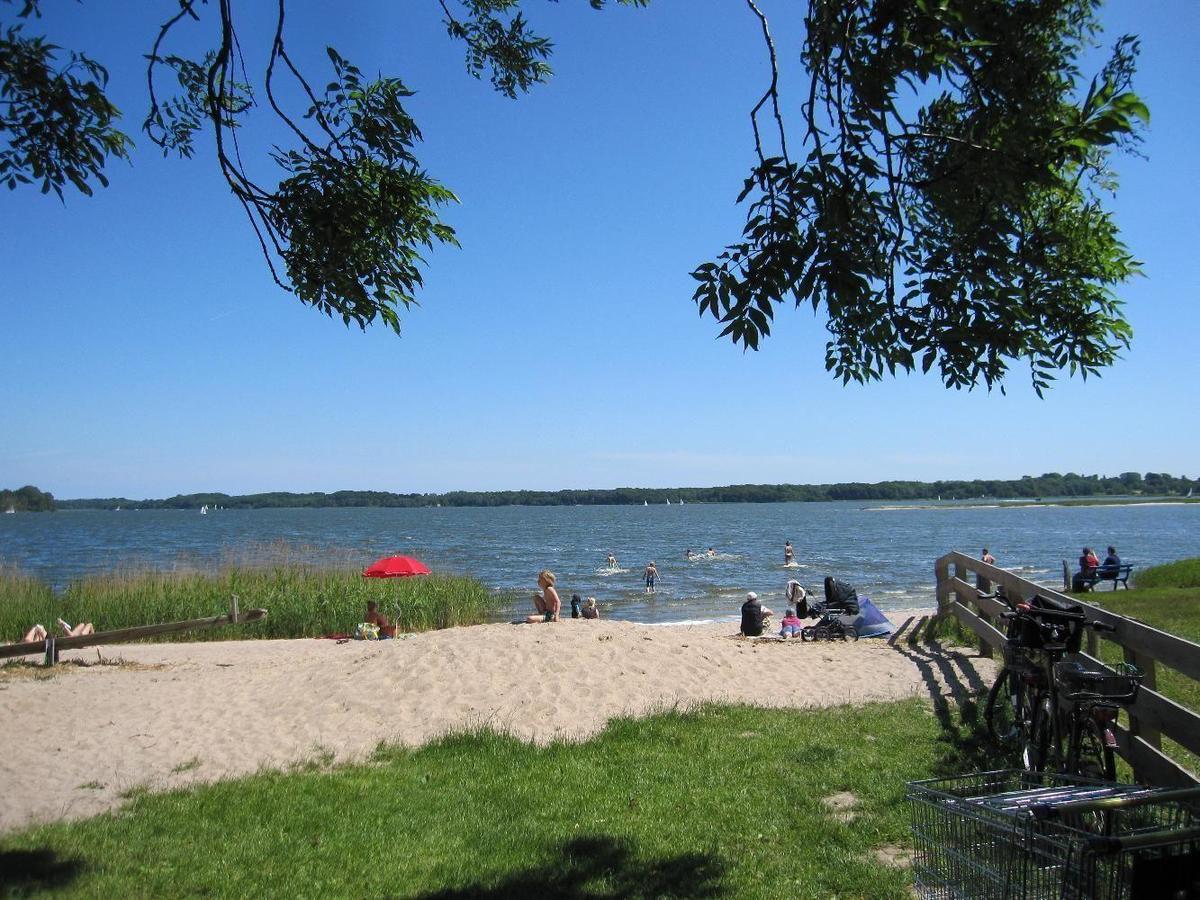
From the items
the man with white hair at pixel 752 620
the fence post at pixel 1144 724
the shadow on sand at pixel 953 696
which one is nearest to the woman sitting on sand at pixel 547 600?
the man with white hair at pixel 752 620

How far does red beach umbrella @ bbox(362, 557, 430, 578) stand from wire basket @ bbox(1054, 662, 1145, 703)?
17.0 m

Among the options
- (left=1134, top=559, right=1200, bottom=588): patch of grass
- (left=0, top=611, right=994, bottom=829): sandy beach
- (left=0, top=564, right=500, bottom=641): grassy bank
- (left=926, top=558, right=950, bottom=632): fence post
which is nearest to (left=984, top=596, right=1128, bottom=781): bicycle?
(left=0, top=611, right=994, bottom=829): sandy beach

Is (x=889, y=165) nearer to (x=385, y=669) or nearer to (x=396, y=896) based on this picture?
(x=396, y=896)

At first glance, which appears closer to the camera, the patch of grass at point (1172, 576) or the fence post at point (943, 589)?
the fence post at point (943, 589)

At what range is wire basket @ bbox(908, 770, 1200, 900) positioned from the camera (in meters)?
2.51

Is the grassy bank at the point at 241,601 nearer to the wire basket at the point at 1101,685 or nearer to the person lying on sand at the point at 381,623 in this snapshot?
the person lying on sand at the point at 381,623

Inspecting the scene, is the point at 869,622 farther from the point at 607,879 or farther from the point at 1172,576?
the point at 607,879

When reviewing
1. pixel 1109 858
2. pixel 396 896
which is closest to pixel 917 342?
pixel 1109 858

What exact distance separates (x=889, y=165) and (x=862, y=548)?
62372 mm

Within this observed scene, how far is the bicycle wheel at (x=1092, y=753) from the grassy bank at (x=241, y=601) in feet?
56.2

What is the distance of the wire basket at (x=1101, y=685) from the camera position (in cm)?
485

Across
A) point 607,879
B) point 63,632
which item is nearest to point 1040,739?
point 607,879

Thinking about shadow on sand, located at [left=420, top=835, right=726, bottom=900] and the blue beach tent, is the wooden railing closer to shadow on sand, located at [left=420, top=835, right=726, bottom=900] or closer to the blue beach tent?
shadow on sand, located at [left=420, top=835, right=726, bottom=900]

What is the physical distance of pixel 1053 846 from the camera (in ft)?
9.11
